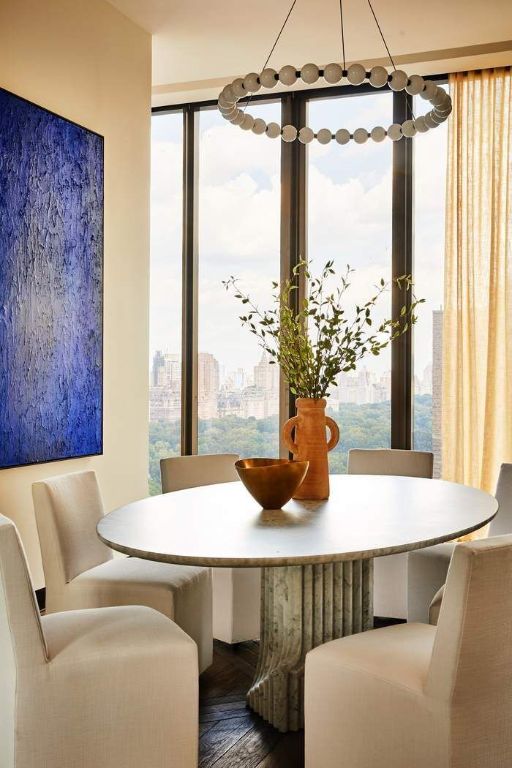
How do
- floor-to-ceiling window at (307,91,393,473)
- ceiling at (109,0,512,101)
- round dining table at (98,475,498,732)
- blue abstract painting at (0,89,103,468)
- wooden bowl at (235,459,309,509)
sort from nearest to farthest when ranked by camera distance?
1. round dining table at (98,475,498,732)
2. wooden bowl at (235,459,309,509)
3. blue abstract painting at (0,89,103,468)
4. ceiling at (109,0,512,101)
5. floor-to-ceiling window at (307,91,393,473)

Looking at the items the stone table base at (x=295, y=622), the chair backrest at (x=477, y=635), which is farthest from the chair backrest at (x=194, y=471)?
the chair backrest at (x=477, y=635)

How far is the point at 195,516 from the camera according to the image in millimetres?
2434

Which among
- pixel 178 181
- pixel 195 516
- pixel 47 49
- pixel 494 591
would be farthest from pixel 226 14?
pixel 494 591

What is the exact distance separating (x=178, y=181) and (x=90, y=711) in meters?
4.27

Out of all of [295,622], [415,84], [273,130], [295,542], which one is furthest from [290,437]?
[415,84]

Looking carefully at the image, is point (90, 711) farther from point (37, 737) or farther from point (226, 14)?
point (226, 14)

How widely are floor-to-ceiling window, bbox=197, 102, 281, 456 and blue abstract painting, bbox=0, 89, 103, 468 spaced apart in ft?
4.67

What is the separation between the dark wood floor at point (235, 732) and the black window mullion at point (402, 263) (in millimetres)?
2339

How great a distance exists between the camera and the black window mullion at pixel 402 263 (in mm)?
4996

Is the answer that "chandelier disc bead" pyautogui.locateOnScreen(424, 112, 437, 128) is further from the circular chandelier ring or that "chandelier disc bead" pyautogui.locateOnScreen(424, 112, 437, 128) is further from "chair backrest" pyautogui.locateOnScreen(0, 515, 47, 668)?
"chair backrest" pyautogui.locateOnScreen(0, 515, 47, 668)

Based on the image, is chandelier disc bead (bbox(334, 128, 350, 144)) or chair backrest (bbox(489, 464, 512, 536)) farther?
chandelier disc bead (bbox(334, 128, 350, 144))

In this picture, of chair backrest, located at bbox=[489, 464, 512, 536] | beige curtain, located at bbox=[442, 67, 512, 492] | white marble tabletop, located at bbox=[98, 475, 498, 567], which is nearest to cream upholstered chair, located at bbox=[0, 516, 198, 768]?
white marble tabletop, located at bbox=[98, 475, 498, 567]

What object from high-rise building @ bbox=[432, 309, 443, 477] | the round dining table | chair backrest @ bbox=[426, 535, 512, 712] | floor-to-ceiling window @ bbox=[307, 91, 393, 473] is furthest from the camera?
floor-to-ceiling window @ bbox=[307, 91, 393, 473]

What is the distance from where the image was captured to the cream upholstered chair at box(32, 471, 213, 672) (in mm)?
2607
